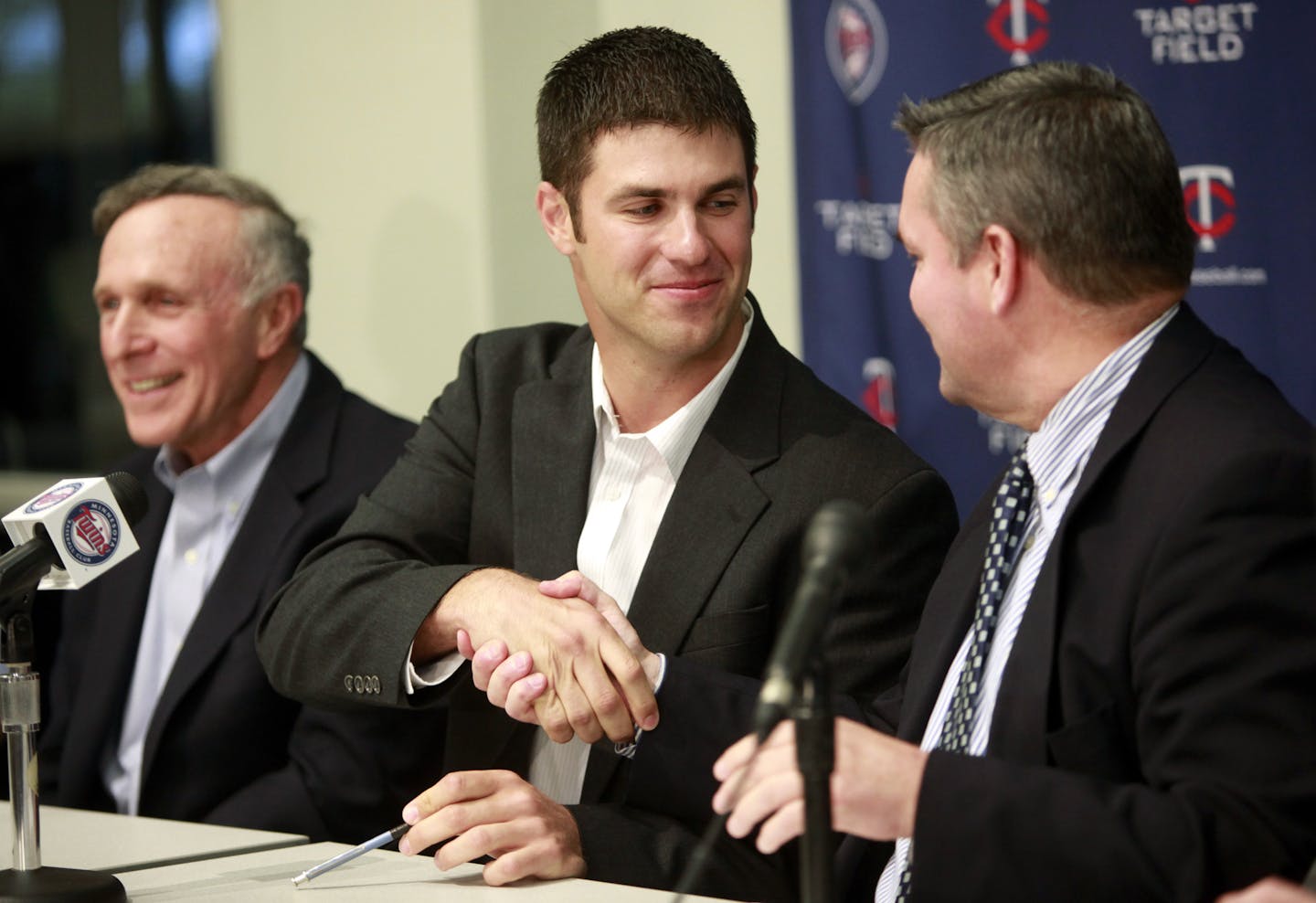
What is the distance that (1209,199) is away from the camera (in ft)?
9.61

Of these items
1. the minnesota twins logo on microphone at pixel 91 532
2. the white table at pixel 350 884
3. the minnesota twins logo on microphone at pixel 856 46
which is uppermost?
the minnesota twins logo on microphone at pixel 856 46

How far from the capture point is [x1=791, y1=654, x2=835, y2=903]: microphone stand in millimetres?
1305

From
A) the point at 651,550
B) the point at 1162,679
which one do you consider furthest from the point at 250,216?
the point at 1162,679

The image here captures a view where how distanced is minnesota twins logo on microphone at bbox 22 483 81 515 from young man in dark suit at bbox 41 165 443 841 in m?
0.87

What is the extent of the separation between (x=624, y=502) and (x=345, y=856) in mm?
703

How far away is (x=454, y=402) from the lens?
8.71 ft

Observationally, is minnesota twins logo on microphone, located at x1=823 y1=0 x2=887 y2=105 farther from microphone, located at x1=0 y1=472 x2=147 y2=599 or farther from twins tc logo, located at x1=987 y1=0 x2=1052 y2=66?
microphone, located at x1=0 y1=472 x2=147 y2=599

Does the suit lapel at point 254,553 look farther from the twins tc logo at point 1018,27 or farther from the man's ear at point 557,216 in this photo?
the twins tc logo at point 1018,27

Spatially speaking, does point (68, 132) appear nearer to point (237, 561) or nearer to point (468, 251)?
point (468, 251)

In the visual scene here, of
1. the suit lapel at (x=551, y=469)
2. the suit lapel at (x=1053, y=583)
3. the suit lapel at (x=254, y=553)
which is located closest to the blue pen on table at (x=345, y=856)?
the suit lapel at (x=551, y=469)

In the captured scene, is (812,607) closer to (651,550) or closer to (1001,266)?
(1001,266)

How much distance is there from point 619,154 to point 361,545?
2.39 feet

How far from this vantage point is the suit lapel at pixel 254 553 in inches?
112

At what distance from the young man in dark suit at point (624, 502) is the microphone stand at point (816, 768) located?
703 millimetres
